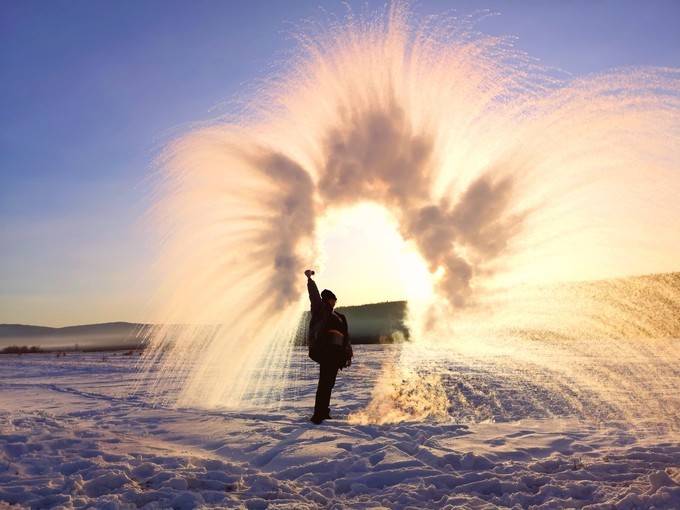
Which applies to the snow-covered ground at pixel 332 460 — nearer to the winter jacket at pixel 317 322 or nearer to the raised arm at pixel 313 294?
the winter jacket at pixel 317 322

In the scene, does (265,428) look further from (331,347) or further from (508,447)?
(508,447)

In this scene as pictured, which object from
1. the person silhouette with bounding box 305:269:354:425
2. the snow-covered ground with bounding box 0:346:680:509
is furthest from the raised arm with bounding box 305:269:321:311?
the snow-covered ground with bounding box 0:346:680:509

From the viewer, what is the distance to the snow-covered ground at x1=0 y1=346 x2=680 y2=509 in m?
6.12

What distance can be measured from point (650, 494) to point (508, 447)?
2.47 m

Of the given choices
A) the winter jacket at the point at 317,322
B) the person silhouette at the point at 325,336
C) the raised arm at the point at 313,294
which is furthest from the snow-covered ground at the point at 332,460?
the raised arm at the point at 313,294

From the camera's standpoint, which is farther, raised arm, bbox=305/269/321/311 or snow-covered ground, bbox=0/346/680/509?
raised arm, bbox=305/269/321/311

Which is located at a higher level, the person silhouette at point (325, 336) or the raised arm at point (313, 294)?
the raised arm at point (313, 294)

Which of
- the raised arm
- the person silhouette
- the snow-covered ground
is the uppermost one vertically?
the raised arm

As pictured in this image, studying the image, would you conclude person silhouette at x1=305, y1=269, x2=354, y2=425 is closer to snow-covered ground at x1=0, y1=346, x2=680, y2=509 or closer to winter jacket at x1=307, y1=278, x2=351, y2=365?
winter jacket at x1=307, y1=278, x2=351, y2=365

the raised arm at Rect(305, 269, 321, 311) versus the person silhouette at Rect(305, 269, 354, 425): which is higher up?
the raised arm at Rect(305, 269, 321, 311)

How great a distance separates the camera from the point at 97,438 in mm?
9203

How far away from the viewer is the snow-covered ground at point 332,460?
612 centimetres

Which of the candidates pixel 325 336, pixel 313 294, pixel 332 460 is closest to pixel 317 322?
pixel 325 336

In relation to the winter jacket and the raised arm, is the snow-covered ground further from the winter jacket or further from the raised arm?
the raised arm
